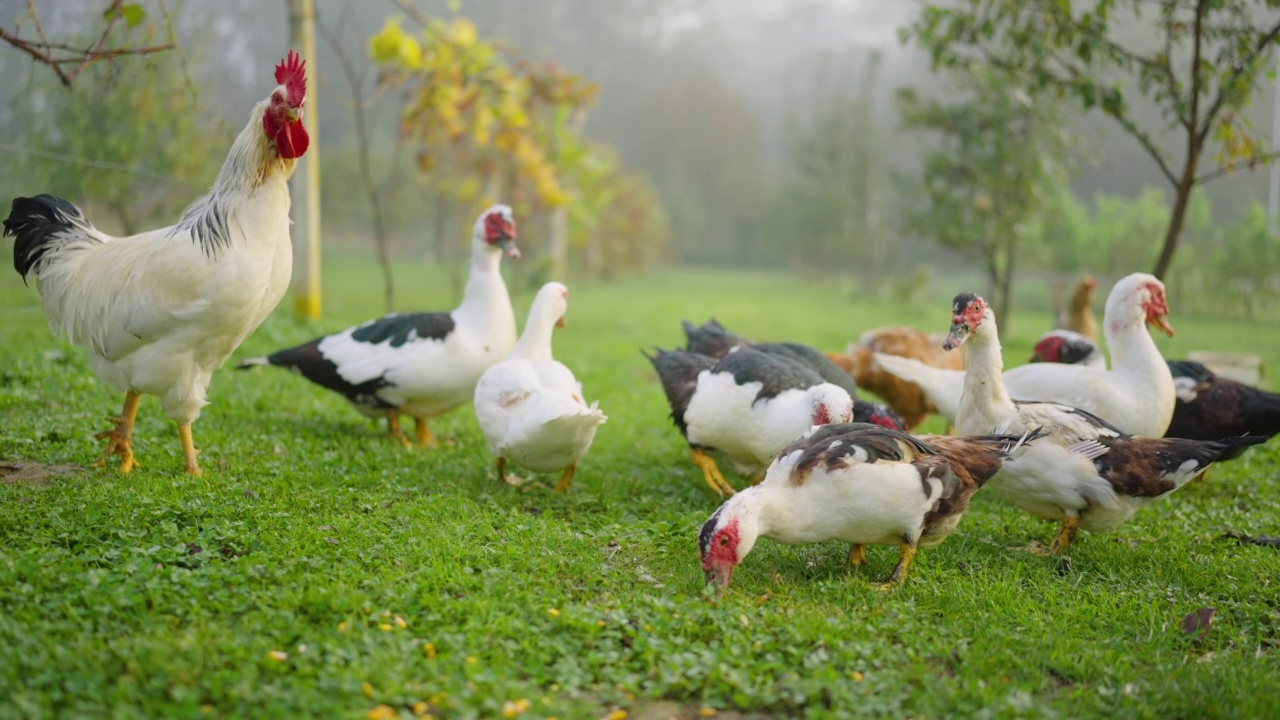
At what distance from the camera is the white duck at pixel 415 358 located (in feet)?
19.8

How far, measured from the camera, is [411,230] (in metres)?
39.7

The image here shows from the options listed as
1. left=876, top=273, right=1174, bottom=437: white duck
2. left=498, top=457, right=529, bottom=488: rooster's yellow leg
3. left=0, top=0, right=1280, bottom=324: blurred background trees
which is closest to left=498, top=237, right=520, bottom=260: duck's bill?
left=498, top=457, right=529, bottom=488: rooster's yellow leg

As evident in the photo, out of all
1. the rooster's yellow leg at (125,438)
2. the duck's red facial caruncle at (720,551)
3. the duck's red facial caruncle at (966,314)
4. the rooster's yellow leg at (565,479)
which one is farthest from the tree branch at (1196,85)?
the rooster's yellow leg at (125,438)

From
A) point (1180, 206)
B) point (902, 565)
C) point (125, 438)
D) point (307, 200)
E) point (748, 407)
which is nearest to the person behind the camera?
point (902, 565)

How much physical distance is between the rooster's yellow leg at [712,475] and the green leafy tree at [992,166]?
984 centimetres

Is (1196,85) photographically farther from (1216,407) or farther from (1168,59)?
(1216,407)

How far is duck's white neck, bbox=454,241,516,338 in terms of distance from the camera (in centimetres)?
646

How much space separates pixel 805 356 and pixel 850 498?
244 cm

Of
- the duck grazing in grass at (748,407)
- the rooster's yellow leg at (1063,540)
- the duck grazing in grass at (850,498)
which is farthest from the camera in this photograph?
the duck grazing in grass at (748,407)

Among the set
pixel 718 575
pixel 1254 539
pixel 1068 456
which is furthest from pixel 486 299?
pixel 1254 539

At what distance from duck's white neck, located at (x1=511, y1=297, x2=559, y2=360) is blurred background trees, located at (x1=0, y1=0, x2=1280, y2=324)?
2.70 meters

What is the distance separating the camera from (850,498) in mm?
3994

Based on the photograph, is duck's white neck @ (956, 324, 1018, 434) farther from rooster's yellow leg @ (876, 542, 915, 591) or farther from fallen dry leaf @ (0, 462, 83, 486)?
fallen dry leaf @ (0, 462, 83, 486)

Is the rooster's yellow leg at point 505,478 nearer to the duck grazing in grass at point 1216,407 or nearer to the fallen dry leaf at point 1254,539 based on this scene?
the fallen dry leaf at point 1254,539
